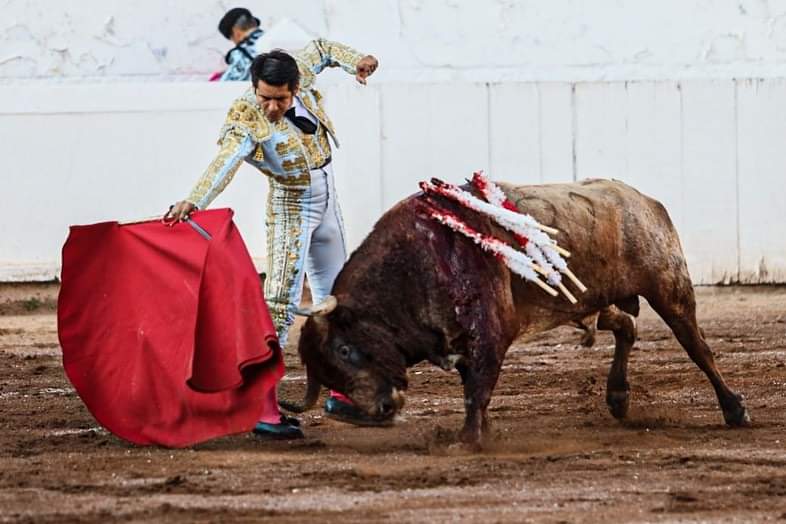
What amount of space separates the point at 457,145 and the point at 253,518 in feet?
21.5

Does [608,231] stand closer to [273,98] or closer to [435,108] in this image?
[273,98]

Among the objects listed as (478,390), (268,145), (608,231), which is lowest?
(478,390)

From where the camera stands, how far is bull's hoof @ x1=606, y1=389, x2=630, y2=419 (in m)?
7.94

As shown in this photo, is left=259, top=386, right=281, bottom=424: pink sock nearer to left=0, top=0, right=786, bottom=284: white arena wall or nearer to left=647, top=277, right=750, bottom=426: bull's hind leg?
left=647, top=277, right=750, bottom=426: bull's hind leg

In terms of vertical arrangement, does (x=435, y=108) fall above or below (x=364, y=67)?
below

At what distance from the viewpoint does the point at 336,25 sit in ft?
40.3

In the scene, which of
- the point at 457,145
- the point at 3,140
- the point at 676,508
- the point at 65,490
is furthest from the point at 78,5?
the point at 676,508

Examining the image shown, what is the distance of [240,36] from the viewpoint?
11984 millimetres

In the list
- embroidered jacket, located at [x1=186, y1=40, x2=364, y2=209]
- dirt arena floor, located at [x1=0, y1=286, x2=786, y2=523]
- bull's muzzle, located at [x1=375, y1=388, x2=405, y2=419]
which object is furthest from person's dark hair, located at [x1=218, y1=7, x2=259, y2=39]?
bull's muzzle, located at [x1=375, y1=388, x2=405, y2=419]

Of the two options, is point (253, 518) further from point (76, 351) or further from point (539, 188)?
point (539, 188)

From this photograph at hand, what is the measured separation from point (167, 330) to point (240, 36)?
499 centimetres

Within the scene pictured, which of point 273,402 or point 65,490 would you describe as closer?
point 65,490

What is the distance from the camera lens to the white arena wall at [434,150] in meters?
12.0

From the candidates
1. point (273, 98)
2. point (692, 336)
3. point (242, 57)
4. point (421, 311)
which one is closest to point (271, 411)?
point (421, 311)
